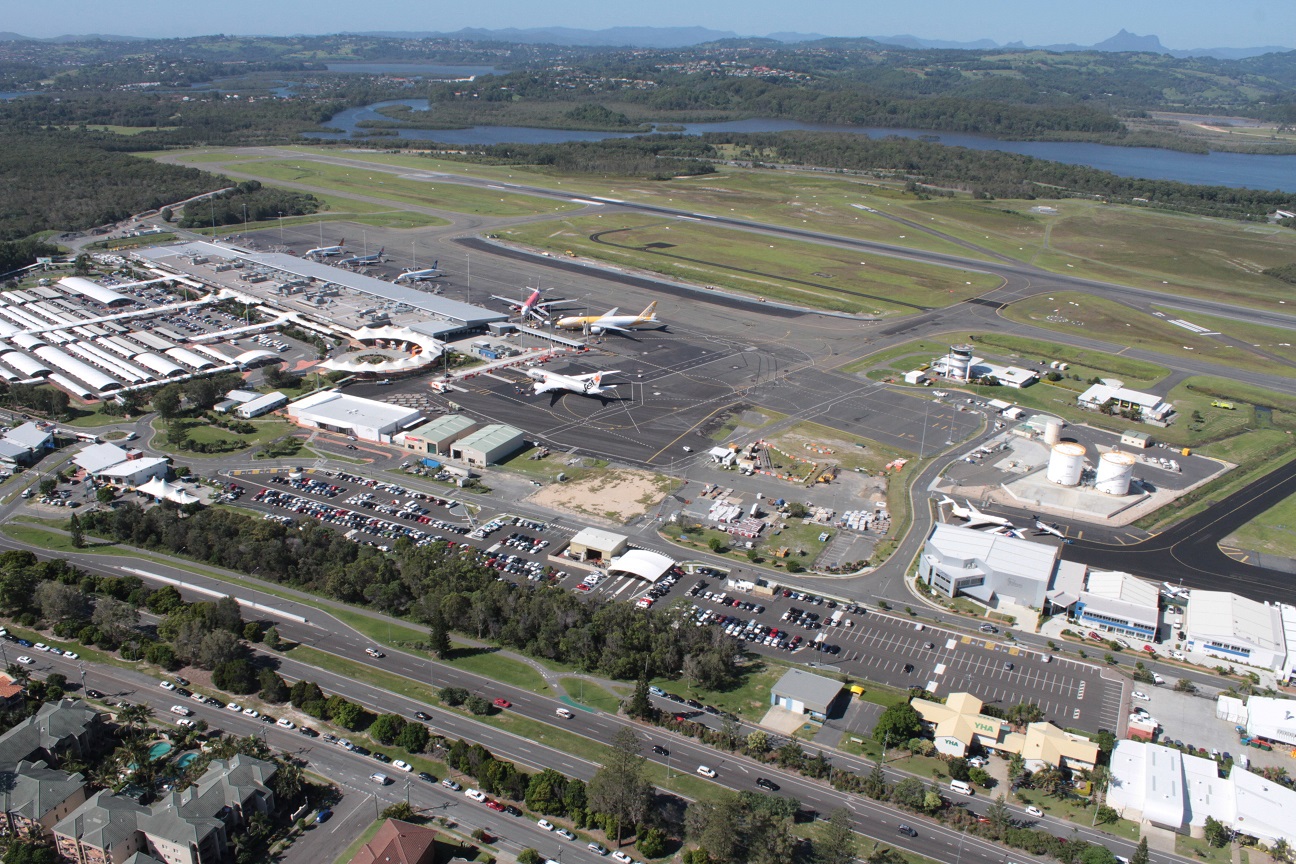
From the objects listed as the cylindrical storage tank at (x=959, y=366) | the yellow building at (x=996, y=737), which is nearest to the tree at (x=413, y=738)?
the yellow building at (x=996, y=737)

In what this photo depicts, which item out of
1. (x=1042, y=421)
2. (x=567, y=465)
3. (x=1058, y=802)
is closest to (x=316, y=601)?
(x=567, y=465)

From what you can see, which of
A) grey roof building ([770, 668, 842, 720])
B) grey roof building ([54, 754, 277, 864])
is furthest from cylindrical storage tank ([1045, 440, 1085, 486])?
grey roof building ([54, 754, 277, 864])

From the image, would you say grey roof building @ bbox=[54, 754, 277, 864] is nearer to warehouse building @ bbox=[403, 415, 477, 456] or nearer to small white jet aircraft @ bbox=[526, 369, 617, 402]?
warehouse building @ bbox=[403, 415, 477, 456]

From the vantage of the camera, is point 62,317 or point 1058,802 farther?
point 62,317

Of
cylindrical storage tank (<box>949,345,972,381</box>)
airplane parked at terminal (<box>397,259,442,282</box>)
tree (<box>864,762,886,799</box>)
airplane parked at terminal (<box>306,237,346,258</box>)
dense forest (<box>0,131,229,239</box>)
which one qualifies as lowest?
tree (<box>864,762,886,799</box>)

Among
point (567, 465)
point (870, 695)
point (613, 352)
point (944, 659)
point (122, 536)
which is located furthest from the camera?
point (613, 352)

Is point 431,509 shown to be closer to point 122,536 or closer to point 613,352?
point 122,536
